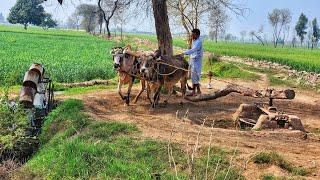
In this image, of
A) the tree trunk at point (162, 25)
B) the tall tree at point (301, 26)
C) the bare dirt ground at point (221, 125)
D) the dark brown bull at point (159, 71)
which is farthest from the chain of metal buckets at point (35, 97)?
the tall tree at point (301, 26)

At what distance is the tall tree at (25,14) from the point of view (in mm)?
108625

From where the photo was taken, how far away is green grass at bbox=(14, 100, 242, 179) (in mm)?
7582

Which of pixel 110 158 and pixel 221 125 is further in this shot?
pixel 221 125

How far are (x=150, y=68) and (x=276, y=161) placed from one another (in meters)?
6.00

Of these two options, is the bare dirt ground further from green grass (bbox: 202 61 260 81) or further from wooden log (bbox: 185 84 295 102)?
green grass (bbox: 202 61 260 81)

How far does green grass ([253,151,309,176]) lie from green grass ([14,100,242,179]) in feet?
1.64

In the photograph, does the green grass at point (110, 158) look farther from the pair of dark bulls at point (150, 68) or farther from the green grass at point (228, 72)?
the green grass at point (228, 72)

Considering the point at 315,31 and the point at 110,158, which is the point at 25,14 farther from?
the point at 110,158

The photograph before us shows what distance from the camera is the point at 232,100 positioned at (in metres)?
15.8

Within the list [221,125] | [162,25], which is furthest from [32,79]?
[162,25]

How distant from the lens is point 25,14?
109m

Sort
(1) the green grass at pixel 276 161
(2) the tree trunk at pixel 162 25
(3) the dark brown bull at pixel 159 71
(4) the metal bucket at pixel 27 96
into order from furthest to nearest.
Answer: (2) the tree trunk at pixel 162 25
(3) the dark brown bull at pixel 159 71
(4) the metal bucket at pixel 27 96
(1) the green grass at pixel 276 161

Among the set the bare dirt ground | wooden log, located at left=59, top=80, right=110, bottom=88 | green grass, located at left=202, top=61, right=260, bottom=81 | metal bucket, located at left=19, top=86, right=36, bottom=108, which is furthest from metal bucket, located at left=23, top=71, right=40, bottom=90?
green grass, located at left=202, top=61, right=260, bottom=81

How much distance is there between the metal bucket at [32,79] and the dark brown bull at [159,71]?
2.74 m
